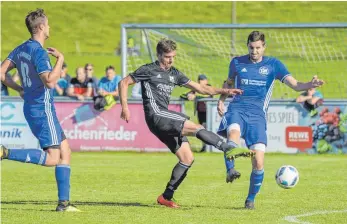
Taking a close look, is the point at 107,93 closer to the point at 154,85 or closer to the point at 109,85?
the point at 109,85

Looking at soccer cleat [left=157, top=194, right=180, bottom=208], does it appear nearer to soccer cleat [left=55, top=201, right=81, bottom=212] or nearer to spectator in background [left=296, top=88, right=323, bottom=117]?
soccer cleat [left=55, top=201, right=81, bottom=212]

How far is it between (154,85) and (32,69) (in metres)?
1.69

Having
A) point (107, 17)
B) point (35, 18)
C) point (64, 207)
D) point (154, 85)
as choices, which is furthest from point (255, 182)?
point (107, 17)

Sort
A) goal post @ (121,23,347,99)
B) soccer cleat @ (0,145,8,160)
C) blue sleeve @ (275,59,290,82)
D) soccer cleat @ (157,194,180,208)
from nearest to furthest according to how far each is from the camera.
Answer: soccer cleat @ (0,145,8,160) → soccer cleat @ (157,194,180,208) → blue sleeve @ (275,59,290,82) → goal post @ (121,23,347,99)

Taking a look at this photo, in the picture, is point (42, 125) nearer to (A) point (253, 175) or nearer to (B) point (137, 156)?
(A) point (253, 175)

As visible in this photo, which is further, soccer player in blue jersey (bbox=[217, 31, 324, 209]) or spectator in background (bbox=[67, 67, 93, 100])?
spectator in background (bbox=[67, 67, 93, 100])

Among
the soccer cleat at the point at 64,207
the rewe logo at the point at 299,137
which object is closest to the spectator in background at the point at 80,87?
the rewe logo at the point at 299,137

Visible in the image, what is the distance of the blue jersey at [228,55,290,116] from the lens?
11703mm

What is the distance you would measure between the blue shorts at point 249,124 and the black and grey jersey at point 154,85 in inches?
32.6

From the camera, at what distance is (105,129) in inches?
827

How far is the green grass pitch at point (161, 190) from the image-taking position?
1060cm

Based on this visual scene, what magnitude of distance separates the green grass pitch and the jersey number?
5.06 ft

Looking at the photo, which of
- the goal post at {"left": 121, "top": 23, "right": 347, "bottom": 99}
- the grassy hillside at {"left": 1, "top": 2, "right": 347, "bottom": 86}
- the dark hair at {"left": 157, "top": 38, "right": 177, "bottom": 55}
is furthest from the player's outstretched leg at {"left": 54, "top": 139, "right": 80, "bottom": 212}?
the grassy hillside at {"left": 1, "top": 2, "right": 347, "bottom": 86}

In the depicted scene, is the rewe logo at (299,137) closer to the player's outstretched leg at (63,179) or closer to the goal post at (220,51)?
the goal post at (220,51)
